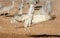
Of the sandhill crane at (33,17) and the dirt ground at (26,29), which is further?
the sandhill crane at (33,17)

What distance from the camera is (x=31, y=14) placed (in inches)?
46.9

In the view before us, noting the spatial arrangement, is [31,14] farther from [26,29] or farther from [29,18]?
[26,29]

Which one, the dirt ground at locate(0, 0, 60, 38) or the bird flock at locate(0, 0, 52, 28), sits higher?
the bird flock at locate(0, 0, 52, 28)

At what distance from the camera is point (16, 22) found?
113cm

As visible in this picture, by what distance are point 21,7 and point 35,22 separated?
20 cm

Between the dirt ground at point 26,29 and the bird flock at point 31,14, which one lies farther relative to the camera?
the bird flock at point 31,14

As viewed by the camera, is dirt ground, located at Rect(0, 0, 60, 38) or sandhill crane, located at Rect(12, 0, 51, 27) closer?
dirt ground, located at Rect(0, 0, 60, 38)

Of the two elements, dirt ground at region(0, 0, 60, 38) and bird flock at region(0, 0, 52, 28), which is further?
bird flock at region(0, 0, 52, 28)

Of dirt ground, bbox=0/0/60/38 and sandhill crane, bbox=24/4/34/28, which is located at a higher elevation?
sandhill crane, bbox=24/4/34/28

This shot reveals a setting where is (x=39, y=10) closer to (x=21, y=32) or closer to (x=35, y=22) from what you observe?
(x=35, y=22)

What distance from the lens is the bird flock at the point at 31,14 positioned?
44.8 inches

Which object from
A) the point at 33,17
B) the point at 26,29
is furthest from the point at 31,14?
the point at 26,29

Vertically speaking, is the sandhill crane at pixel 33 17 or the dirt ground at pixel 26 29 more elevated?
the sandhill crane at pixel 33 17

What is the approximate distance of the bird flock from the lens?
1138 mm
